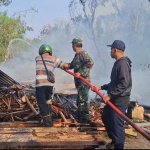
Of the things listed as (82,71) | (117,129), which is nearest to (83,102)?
(82,71)

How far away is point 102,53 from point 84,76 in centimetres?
2111

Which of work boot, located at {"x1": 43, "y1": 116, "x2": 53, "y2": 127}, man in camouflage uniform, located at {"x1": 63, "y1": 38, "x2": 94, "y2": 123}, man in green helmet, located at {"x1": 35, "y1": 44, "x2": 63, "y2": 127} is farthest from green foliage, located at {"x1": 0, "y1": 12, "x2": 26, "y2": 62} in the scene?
work boot, located at {"x1": 43, "y1": 116, "x2": 53, "y2": 127}

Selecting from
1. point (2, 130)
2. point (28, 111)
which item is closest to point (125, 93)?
point (2, 130)

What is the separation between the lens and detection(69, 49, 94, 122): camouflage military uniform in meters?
7.00

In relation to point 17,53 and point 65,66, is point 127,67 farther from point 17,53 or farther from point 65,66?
point 17,53

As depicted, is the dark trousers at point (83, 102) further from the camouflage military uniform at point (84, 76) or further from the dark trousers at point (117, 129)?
the dark trousers at point (117, 129)

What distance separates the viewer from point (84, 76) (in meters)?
7.00

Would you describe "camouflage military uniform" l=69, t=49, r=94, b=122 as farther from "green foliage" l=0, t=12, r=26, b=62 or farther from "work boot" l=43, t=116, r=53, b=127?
"green foliage" l=0, t=12, r=26, b=62

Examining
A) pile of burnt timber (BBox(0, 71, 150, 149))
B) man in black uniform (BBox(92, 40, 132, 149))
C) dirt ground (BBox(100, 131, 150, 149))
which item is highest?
man in black uniform (BBox(92, 40, 132, 149))

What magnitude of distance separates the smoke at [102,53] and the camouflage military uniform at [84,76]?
15219 millimetres

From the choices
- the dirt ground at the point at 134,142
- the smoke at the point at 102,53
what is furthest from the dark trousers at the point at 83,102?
the smoke at the point at 102,53

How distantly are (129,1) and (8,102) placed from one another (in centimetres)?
2328

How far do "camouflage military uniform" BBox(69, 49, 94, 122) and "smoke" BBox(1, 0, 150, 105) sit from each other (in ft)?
49.9

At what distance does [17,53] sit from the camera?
29.2 meters
